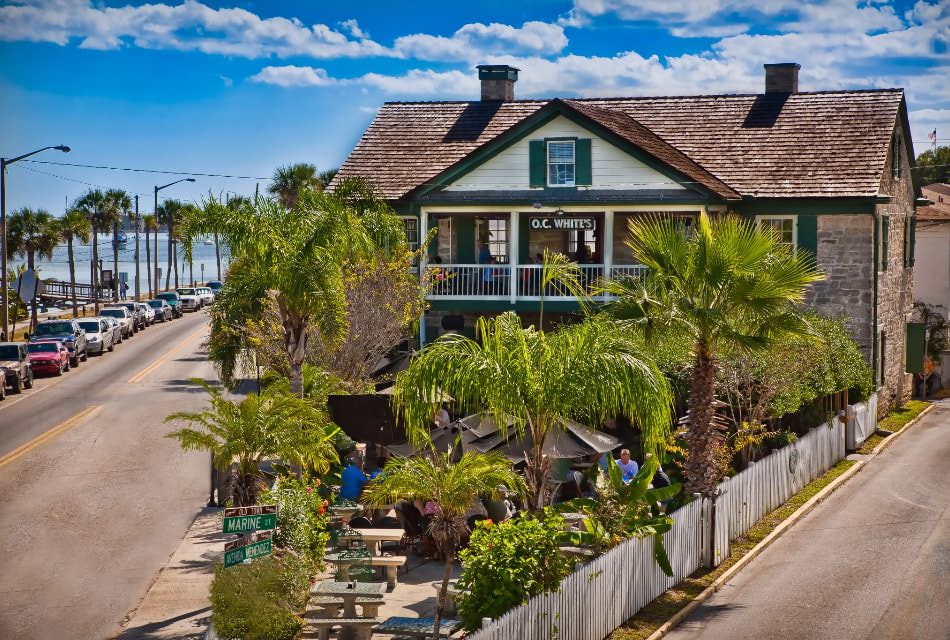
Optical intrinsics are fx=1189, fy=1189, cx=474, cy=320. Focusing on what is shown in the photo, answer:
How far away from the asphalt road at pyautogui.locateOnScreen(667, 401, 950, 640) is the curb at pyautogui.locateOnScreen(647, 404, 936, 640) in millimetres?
113

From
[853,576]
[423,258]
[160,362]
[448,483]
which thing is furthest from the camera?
[160,362]

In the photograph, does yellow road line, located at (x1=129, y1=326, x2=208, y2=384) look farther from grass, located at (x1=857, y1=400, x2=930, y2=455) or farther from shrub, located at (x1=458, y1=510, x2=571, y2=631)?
shrub, located at (x1=458, y1=510, x2=571, y2=631)

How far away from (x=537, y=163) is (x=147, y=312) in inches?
1498

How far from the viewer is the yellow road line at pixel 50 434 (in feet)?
92.3

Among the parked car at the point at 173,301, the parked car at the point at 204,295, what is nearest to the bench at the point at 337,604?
the parked car at the point at 173,301

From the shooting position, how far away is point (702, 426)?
741 inches

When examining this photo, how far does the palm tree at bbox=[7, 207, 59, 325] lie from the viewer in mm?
71938

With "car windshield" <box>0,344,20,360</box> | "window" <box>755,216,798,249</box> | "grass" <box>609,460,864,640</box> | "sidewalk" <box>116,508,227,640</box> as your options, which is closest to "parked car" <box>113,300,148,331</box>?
"car windshield" <box>0,344,20,360</box>

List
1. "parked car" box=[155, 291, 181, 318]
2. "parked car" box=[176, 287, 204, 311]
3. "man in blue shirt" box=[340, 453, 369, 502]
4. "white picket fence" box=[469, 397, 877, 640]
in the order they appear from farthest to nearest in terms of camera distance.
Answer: "parked car" box=[176, 287, 204, 311], "parked car" box=[155, 291, 181, 318], "man in blue shirt" box=[340, 453, 369, 502], "white picket fence" box=[469, 397, 877, 640]

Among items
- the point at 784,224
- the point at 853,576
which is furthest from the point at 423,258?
the point at 853,576

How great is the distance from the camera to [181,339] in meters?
57.9

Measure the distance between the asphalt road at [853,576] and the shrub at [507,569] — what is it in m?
2.91

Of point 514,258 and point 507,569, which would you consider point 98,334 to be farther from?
point 507,569

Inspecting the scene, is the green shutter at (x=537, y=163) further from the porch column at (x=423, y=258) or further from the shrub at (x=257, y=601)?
the shrub at (x=257, y=601)
